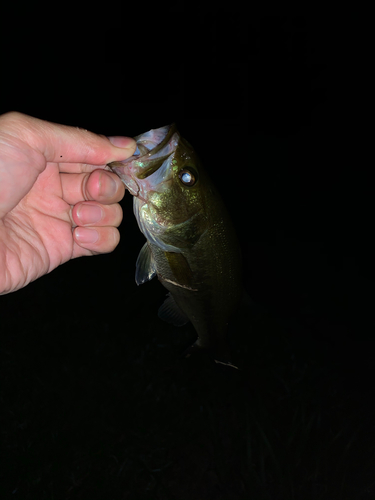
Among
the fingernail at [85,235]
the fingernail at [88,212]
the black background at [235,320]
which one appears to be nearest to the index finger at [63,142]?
the fingernail at [88,212]

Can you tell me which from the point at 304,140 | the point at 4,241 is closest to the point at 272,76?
the point at 304,140

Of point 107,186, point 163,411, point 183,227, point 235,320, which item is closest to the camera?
point 183,227

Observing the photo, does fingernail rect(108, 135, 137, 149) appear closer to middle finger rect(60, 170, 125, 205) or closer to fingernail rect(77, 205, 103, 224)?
middle finger rect(60, 170, 125, 205)

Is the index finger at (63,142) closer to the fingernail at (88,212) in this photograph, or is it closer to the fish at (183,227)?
the fish at (183,227)

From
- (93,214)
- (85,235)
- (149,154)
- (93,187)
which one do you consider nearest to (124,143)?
(149,154)

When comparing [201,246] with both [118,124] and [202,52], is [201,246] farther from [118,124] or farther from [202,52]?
[202,52]

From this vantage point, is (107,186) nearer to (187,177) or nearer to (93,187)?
(93,187)
